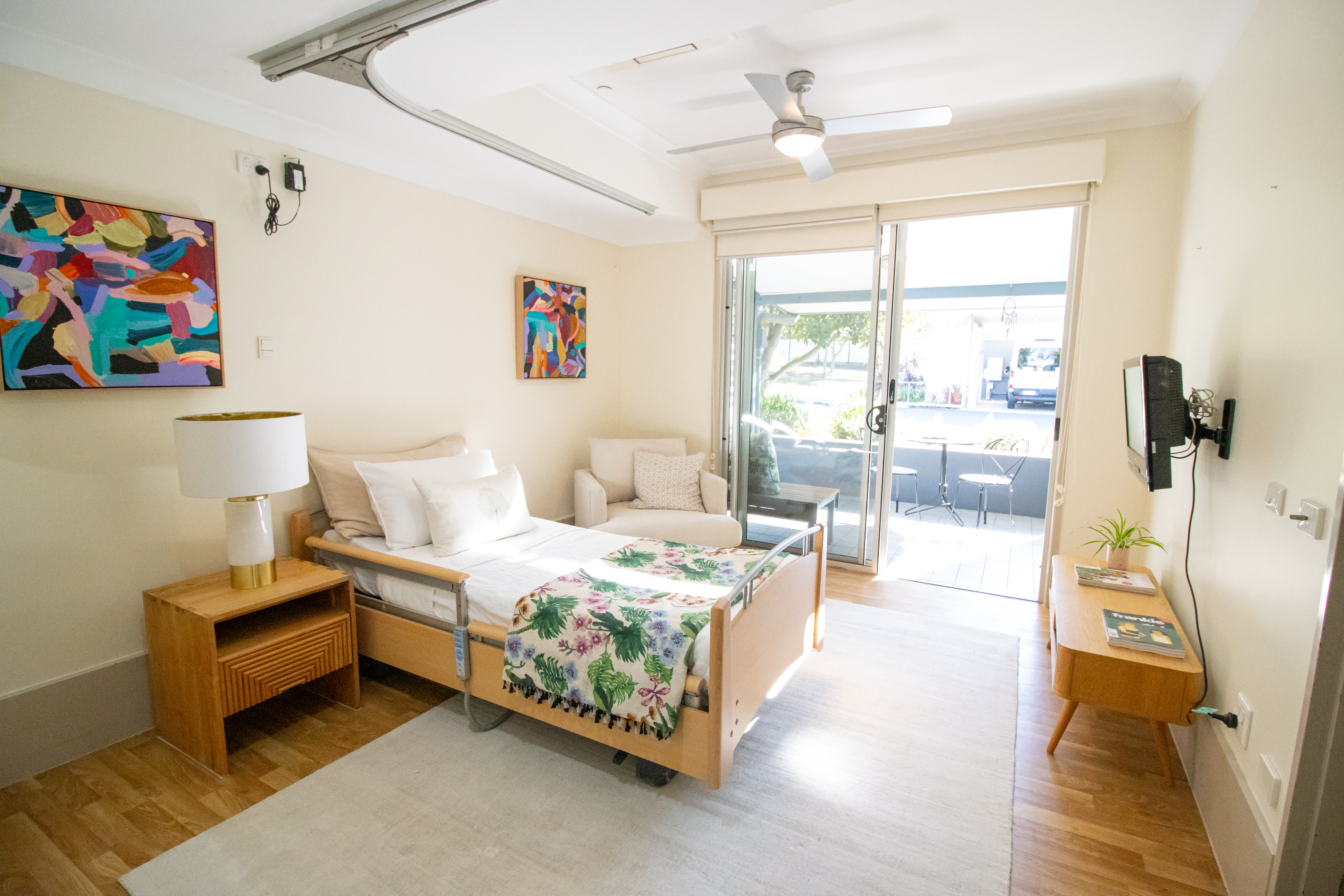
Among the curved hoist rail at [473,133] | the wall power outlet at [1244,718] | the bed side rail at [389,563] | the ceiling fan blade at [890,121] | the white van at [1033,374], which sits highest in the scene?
the ceiling fan blade at [890,121]

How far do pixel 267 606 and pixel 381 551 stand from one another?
18.1 inches

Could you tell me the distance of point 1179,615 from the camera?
2.49 metres

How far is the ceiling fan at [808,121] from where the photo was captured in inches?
96.6

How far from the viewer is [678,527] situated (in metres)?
3.90

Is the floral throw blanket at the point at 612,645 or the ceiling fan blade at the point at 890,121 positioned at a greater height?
the ceiling fan blade at the point at 890,121

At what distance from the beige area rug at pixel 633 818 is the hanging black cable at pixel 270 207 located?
84.4 inches

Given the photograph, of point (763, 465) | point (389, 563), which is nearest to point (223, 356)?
point (389, 563)

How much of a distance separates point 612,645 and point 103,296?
7.08 feet

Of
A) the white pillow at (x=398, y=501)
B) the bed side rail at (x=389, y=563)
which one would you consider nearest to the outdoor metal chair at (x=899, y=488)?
the white pillow at (x=398, y=501)

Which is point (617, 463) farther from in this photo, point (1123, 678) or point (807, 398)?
point (1123, 678)

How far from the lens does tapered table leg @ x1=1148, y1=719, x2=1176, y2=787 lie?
2.10 metres

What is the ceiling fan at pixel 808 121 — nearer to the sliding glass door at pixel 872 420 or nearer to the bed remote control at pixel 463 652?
the sliding glass door at pixel 872 420

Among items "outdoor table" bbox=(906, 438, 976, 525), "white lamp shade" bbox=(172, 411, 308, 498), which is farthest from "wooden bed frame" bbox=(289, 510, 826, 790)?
"outdoor table" bbox=(906, 438, 976, 525)

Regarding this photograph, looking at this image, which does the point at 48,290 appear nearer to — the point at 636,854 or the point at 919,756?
the point at 636,854
